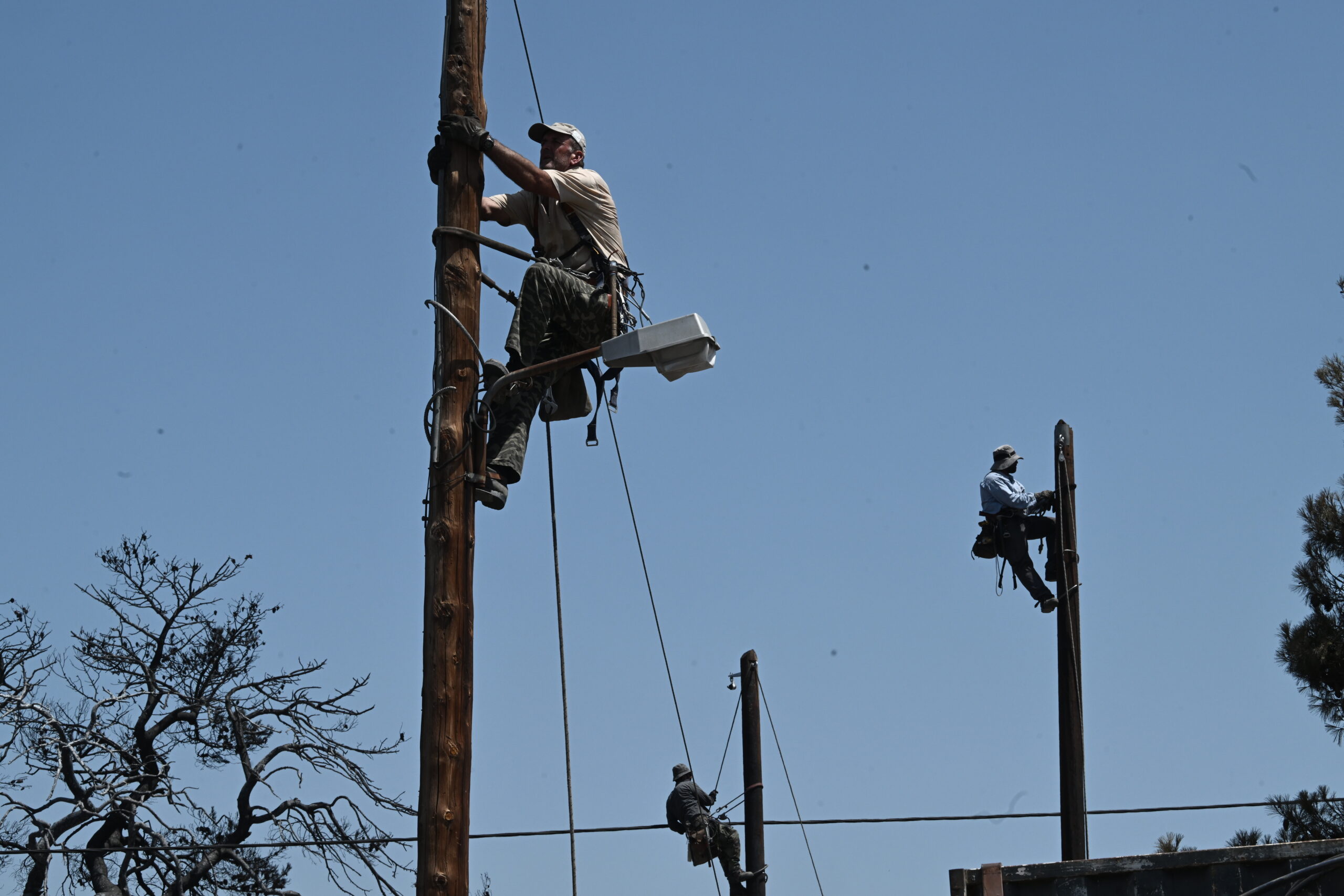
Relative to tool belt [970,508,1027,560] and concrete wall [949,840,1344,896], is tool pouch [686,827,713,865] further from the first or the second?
concrete wall [949,840,1344,896]

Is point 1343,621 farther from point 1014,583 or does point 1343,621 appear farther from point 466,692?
point 466,692

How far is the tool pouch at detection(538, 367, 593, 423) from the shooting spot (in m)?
7.40

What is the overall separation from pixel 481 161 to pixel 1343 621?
33.5ft

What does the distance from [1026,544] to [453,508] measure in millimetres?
6945

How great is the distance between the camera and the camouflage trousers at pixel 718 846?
13.5 meters

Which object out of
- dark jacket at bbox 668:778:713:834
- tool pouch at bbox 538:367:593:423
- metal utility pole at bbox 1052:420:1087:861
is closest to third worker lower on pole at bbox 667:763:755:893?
dark jacket at bbox 668:778:713:834

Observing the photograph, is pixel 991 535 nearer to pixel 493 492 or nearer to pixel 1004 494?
pixel 1004 494

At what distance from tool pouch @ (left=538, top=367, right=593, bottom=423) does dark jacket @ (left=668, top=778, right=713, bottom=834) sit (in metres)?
6.94

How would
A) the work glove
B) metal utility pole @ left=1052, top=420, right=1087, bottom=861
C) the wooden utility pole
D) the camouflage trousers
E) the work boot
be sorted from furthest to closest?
1. the camouflage trousers
2. metal utility pole @ left=1052, top=420, right=1087, bottom=861
3. the work glove
4. the work boot
5. the wooden utility pole

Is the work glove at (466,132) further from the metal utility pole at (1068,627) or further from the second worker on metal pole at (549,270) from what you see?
the metal utility pole at (1068,627)

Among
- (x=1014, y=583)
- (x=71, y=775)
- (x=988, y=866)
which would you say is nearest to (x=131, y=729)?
(x=71, y=775)

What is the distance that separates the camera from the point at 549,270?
7.03 metres

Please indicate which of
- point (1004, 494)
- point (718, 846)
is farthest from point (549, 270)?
point (718, 846)

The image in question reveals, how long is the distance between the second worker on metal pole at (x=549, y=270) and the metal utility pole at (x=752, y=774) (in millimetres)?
6402
